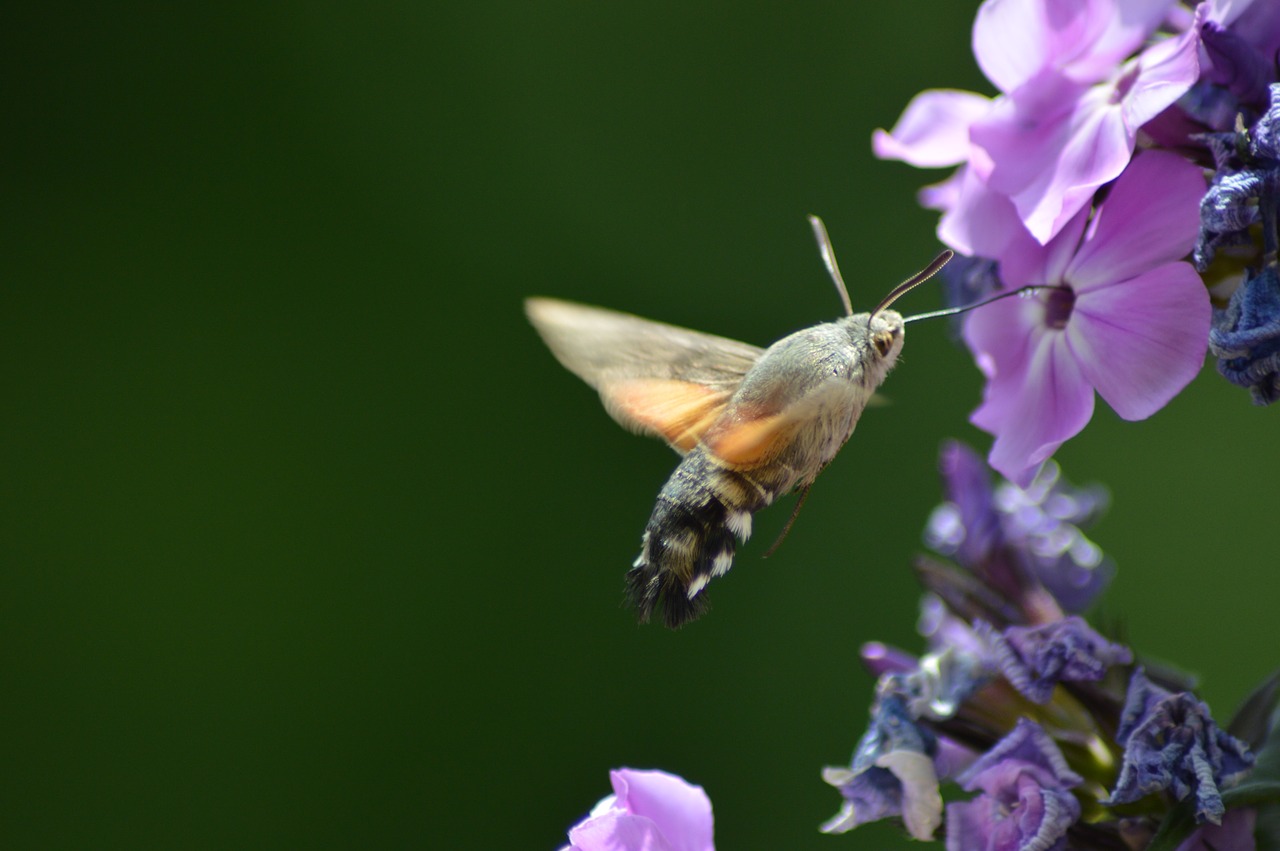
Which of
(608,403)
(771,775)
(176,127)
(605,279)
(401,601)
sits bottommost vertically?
(771,775)

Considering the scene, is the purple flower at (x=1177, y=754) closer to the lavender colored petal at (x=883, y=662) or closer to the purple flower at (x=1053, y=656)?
the purple flower at (x=1053, y=656)

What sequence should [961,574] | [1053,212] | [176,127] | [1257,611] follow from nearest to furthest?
[1053,212] → [961,574] → [1257,611] → [176,127]

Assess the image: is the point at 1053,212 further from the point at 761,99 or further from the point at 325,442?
the point at 761,99

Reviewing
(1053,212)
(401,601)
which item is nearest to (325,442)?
(401,601)

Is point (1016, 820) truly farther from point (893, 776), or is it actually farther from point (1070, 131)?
point (1070, 131)

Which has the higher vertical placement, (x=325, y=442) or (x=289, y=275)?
(x=289, y=275)

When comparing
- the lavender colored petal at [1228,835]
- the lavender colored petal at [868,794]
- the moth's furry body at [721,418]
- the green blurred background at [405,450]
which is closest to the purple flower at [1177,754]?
the lavender colored petal at [1228,835]

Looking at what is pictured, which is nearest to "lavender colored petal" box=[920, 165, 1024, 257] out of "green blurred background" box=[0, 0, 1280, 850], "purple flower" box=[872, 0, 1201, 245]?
"purple flower" box=[872, 0, 1201, 245]
